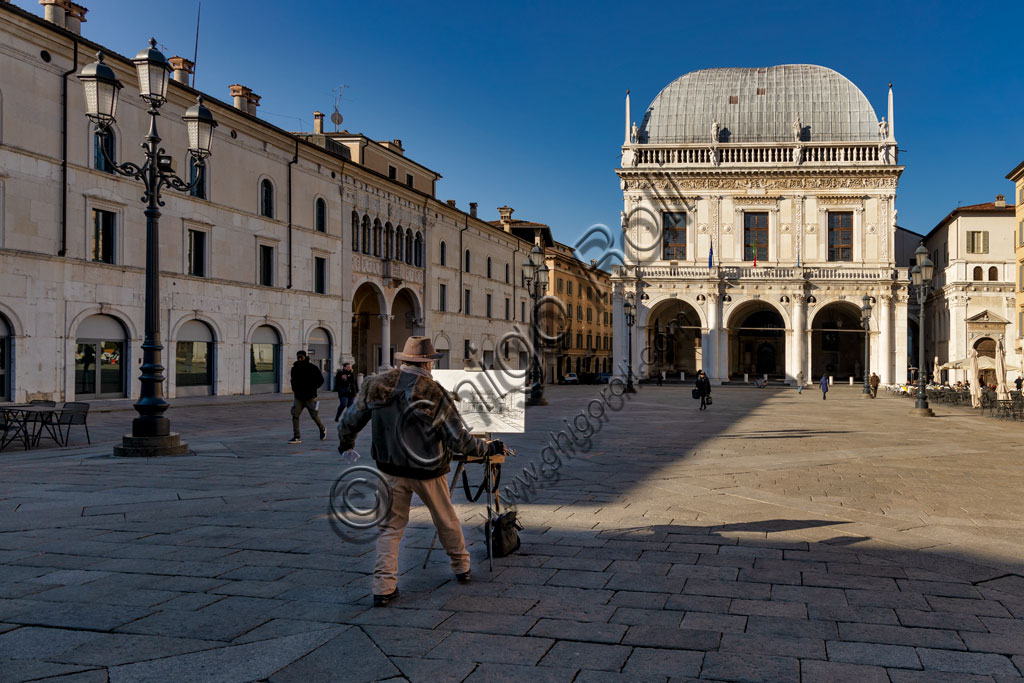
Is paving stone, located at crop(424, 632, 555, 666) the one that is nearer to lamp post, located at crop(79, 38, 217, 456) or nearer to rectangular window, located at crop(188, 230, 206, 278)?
lamp post, located at crop(79, 38, 217, 456)

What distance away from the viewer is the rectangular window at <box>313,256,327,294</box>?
1470 inches

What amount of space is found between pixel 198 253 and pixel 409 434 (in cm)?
2761

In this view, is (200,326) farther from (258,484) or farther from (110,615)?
(110,615)

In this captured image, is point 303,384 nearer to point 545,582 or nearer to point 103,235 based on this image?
point 545,582

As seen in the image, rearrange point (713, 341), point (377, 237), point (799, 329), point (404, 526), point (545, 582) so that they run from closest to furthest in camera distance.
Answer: point (404, 526) < point (545, 582) < point (377, 237) < point (799, 329) < point (713, 341)

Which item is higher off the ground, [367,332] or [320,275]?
[320,275]

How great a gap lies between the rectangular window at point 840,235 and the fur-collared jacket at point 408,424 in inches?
2105

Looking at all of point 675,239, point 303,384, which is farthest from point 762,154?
point 303,384

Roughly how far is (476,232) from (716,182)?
1668cm

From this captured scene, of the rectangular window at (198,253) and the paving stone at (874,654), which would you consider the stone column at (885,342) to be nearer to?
the rectangular window at (198,253)

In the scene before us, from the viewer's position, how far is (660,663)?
13.3 feet

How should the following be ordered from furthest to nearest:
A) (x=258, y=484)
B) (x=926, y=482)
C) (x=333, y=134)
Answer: (x=333, y=134)
(x=926, y=482)
(x=258, y=484)

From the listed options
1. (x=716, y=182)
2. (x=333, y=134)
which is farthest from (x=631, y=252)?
(x=333, y=134)

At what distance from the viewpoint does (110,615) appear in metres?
4.76
